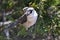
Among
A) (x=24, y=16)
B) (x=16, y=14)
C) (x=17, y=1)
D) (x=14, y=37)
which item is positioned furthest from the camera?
(x=14, y=37)

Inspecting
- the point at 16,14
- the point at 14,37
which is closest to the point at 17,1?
the point at 16,14

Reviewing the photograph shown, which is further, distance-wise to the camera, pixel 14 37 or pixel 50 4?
pixel 14 37

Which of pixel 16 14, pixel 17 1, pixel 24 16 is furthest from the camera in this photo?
pixel 17 1

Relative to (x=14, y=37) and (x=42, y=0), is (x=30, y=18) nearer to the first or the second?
(x=42, y=0)

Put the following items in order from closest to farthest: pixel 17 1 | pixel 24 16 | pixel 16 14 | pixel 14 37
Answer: pixel 24 16, pixel 16 14, pixel 17 1, pixel 14 37

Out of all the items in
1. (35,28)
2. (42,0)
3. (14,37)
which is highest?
(42,0)

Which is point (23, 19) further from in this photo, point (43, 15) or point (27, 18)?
point (43, 15)

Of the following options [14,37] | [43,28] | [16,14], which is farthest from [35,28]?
[14,37]

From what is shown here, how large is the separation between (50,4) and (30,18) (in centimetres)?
21

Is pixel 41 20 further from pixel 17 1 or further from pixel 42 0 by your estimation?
pixel 17 1

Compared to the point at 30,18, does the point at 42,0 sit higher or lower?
higher

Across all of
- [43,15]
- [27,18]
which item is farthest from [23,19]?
[43,15]

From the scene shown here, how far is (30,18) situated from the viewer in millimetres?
1694

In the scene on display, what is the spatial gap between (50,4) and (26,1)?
0.67ft
